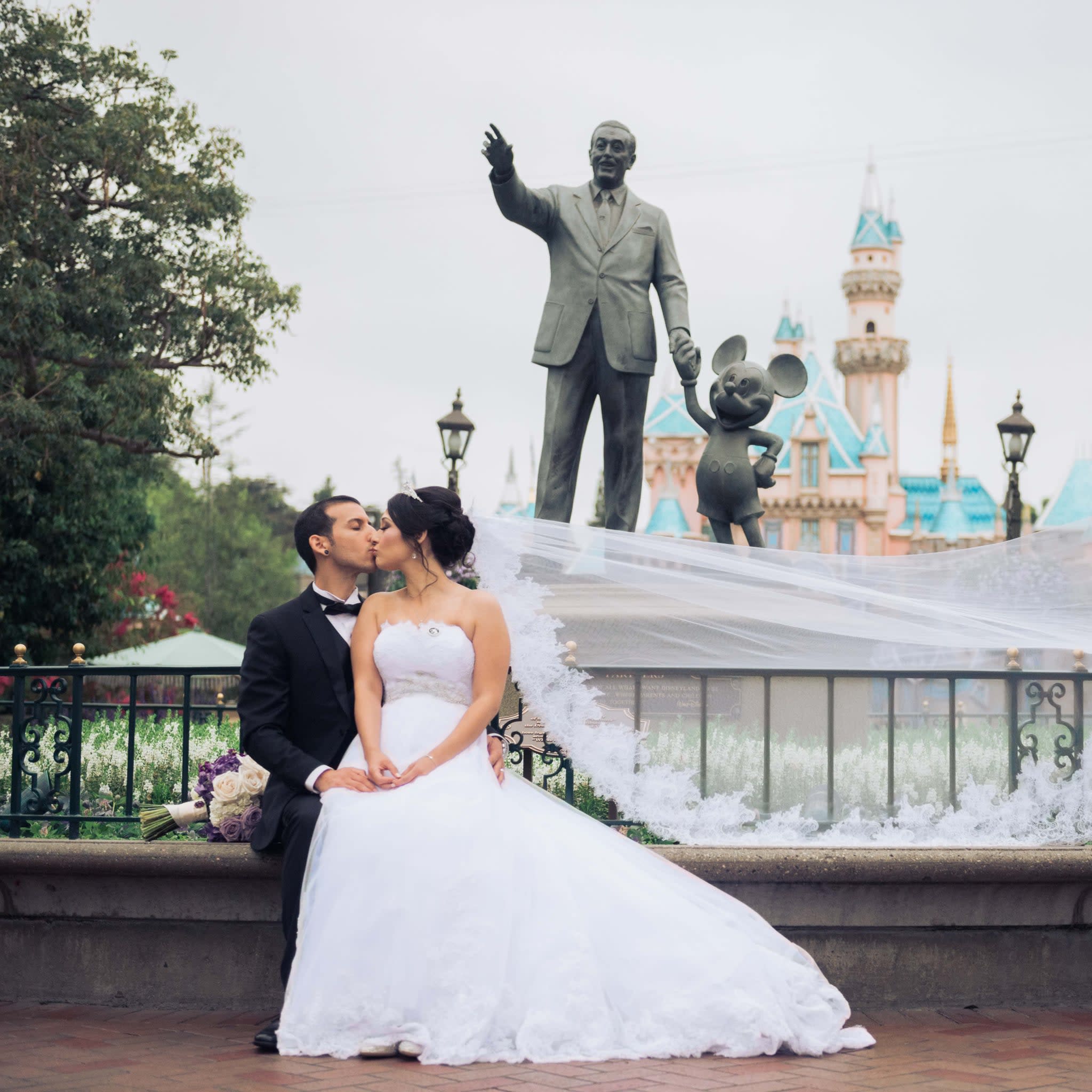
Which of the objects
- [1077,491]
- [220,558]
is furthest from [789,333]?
[1077,491]

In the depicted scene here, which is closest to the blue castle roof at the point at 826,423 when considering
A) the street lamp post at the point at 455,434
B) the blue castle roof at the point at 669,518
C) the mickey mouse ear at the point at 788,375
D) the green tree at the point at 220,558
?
the blue castle roof at the point at 669,518

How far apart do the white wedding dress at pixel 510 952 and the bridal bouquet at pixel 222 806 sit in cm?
82

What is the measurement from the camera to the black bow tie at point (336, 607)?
240 inches

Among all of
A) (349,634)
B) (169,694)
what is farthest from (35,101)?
(349,634)

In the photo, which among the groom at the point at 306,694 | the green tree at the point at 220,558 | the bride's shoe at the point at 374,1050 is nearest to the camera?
the bride's shoe at the point at 374,1050

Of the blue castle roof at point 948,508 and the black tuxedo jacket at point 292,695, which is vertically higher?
the blue castle roof at point 948,508

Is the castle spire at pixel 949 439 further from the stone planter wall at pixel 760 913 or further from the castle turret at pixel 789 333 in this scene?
the stone planter wall at pixel 760 913

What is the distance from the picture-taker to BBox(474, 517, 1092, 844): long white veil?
6.52 meters

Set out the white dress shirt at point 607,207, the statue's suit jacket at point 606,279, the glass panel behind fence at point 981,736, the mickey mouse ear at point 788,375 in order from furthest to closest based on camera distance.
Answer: the mickey mouse ear at point 788,375
the white dress shirt at point 607,207
the statue's suit jacket at point 606,279
the glass panel behind fence at point 981,736

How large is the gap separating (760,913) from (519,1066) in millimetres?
1614

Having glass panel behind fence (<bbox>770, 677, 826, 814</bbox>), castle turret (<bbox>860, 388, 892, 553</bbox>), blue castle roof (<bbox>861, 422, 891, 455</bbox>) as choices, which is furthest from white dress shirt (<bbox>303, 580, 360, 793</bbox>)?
blue castle roof (<bbox>861, 422, 891, 455</bbox>)

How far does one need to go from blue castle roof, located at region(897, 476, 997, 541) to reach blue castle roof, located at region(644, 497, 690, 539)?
15.4 meters

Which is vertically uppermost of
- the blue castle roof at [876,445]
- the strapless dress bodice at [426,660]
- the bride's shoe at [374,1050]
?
the blue castle roof at [876,445]

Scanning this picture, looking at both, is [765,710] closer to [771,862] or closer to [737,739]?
[737,739]
